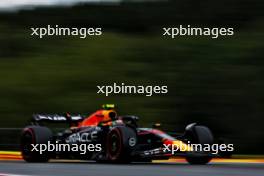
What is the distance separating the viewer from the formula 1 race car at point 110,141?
14656 millimetres

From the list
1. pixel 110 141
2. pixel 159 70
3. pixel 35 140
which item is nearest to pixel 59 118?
pixel 35 140

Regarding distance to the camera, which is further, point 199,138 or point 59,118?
point 59,118

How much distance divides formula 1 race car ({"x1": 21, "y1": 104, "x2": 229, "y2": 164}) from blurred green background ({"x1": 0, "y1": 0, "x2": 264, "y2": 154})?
34.6ft

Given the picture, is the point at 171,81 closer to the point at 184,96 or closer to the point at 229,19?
the point at 184,96

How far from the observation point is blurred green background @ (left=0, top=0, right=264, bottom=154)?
3012 cm

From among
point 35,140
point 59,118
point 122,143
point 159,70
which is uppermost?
point 159,70

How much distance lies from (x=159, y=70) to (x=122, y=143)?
77.1 ft

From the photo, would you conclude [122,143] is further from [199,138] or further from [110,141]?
[199,138]

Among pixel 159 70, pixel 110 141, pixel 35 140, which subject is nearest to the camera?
pixel 110 141

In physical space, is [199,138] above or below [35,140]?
below

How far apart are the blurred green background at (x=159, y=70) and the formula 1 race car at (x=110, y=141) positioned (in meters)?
10.5

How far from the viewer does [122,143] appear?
14.6 meters

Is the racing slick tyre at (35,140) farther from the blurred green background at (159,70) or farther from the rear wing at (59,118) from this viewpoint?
the blurred green background at (159,70)

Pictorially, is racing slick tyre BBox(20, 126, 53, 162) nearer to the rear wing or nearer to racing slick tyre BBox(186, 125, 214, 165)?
the rear wing
